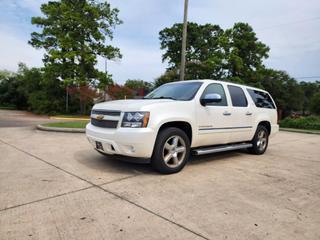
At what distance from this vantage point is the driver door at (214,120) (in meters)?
4.99

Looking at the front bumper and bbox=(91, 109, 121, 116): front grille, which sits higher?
bbox=(91, 109, 121, 116): front grille

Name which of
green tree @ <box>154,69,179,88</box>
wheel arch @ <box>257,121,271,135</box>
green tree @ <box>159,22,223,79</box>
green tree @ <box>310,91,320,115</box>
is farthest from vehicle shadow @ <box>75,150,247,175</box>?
green tree @ <box>310,91,320,115</box>

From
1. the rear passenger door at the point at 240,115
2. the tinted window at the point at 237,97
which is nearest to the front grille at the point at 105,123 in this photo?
the rear passenger door at the point at 240,115

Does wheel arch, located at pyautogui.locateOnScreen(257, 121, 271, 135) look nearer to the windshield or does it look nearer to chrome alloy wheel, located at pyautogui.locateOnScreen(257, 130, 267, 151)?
chrome alloy wheel, located at pyautogui.locateOnScreen(257, 130, 267, 151)

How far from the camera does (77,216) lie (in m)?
2.82

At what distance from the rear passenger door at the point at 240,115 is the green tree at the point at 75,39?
1710 centimetres

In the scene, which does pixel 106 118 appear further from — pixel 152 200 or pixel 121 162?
pixel 152 200

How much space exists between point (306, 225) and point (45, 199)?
317 centimetres

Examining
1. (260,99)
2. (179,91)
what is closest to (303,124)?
(260,99)

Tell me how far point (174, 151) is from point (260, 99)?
3489mm

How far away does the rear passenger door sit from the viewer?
18.8 feet

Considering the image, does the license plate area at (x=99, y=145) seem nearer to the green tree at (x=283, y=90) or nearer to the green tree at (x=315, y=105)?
the green tree at (x=283, y=90)

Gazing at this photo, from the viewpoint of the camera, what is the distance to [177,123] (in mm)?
4719

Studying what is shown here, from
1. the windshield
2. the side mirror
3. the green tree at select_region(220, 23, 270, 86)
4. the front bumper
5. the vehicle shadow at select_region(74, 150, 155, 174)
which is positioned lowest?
the vehicle shadow at select_region(74, 150, 155, 174)
